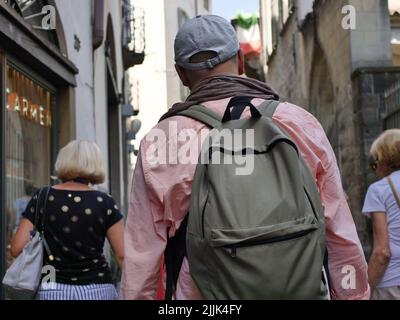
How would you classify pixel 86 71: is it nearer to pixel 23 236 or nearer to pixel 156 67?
pixel 23 236

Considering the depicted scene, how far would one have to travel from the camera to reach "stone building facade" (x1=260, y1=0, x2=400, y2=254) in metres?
9.04

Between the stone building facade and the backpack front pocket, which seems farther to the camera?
the stone building facade

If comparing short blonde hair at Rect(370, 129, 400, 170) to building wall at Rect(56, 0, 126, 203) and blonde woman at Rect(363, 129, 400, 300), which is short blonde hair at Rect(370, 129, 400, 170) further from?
building wall at Rect(56, 0, 126, 203)

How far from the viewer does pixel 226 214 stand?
1.68 meters

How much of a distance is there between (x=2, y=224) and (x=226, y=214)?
391cm

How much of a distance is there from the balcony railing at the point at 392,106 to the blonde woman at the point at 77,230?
5.58 meters

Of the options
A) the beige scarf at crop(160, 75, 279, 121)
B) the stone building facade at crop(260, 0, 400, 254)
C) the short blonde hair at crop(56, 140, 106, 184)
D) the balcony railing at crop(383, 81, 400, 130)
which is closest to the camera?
the beige scarf at crop(160, 75, 279, 121)

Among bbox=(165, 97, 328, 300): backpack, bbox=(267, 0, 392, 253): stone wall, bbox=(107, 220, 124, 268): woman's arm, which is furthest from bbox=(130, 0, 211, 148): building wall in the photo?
bbox=(165, 97, 328, 300): backpack

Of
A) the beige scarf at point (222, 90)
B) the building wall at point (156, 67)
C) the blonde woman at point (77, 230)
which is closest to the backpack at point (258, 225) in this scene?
the beige scarf at point (222, 90)

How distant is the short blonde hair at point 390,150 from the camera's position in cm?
352

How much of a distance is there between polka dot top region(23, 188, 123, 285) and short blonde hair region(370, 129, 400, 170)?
5.11 ft

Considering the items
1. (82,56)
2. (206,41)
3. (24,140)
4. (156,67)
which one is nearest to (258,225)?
(206,41)

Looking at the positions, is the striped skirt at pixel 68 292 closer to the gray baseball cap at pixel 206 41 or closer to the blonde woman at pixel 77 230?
the blonde woman at pixel 77 230

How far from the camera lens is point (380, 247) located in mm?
3373
